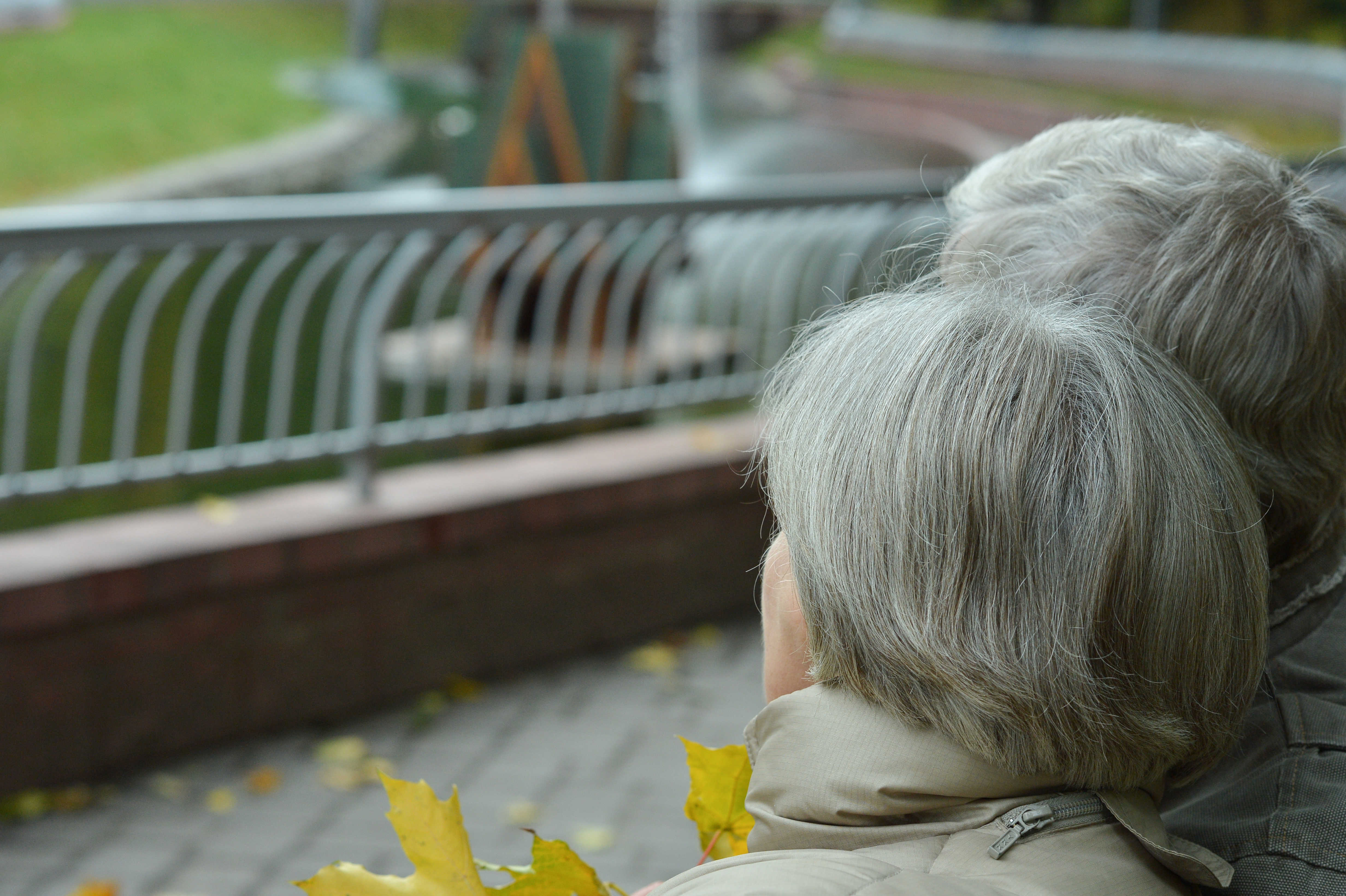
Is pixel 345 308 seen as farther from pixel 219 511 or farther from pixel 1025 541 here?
pixel 1025 541

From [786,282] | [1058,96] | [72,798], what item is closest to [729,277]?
[786,282]

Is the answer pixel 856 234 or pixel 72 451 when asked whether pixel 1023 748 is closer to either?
pixel 72 451

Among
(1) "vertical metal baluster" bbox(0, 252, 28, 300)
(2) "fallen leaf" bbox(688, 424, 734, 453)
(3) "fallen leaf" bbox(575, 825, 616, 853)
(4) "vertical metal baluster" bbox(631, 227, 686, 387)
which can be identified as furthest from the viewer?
(2) "fallen leaf" bbox(688, 424, 734, 453)

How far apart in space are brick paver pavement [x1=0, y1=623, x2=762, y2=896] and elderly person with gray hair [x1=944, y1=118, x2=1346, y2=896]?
7.04 ft

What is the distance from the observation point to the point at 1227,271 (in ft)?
4.43

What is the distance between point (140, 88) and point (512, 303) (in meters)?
30.5

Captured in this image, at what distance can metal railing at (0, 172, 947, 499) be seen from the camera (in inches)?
143

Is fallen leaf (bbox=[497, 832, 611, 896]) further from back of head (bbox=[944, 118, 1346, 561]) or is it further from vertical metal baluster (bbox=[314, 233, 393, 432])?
vertical metal baluster (bbox=[314, 233, 393, 432])

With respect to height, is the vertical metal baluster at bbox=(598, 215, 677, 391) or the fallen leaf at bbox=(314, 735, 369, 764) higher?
the vertical metal baluster at bbox=(598, 215, 677, 391)

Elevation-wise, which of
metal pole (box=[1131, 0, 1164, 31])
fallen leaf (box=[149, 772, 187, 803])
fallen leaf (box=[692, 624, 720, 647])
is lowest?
fallen leaf (box=[692, 624, 720, 647])

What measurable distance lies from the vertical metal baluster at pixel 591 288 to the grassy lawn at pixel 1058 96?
151 centimetres

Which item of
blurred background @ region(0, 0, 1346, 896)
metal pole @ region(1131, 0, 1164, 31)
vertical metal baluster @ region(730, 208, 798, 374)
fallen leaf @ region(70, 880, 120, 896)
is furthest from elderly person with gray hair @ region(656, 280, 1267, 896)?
metal pole @ region(1131, 0, 1164, 31)

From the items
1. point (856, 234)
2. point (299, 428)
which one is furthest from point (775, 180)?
point (856, 234)

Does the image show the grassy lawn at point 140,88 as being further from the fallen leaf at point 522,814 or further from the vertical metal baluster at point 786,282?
the fallen leaf at point 522,814
